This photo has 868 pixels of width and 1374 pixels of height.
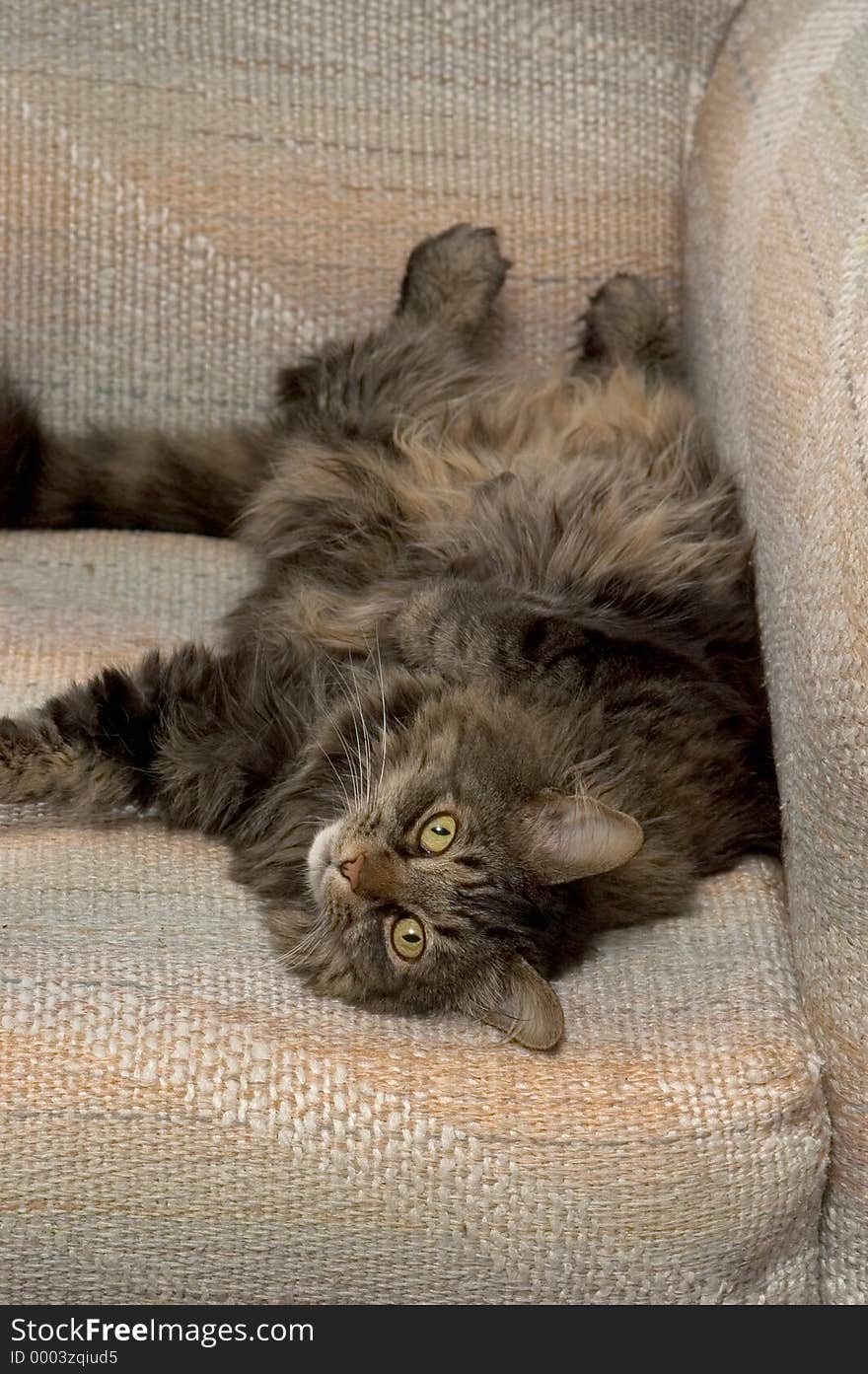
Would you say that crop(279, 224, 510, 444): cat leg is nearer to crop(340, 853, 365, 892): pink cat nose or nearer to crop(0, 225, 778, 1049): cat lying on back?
crop(0, 225, 778, 1049): cat lying on back

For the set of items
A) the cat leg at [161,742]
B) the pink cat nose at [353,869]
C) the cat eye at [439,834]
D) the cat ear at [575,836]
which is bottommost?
the cat leg at [161,742]

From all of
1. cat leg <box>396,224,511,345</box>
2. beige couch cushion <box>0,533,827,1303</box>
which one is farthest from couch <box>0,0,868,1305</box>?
cat leg <box>396,224,511,345</box>

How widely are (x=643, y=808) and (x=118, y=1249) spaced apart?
80cm

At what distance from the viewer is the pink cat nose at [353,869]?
170 centimetres

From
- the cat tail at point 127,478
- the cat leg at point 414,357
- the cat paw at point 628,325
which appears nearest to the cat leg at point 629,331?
the cat paw at point 628,325


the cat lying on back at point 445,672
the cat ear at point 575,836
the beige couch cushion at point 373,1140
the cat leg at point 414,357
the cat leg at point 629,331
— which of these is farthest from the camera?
the cat leg at point 629,331

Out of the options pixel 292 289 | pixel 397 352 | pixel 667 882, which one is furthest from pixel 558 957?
pixel 292 289

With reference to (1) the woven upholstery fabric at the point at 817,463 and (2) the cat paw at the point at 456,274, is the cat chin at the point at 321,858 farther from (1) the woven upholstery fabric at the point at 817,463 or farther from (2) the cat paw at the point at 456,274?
(2) the cat paw at the point at 456,274

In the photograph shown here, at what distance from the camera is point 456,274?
7.76 feet

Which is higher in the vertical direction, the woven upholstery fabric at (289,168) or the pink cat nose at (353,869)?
the woven upholstery fabric at (289,168)

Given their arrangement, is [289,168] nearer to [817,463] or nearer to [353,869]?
[817,463]

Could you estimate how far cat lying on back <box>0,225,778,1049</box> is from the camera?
169cm

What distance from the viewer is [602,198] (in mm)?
2518

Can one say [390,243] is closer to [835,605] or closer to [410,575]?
[410,575]
